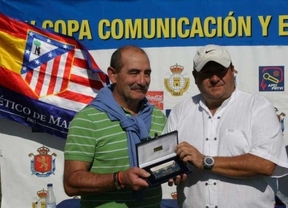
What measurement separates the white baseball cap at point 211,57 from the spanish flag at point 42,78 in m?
1.40

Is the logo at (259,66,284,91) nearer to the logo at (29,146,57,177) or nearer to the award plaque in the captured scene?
the award plaque

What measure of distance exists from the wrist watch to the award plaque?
0.27 ft

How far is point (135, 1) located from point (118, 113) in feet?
4.51

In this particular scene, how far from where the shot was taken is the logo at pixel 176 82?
12.5 ft

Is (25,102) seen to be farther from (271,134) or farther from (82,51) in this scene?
(271,134)

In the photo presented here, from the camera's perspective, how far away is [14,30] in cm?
389

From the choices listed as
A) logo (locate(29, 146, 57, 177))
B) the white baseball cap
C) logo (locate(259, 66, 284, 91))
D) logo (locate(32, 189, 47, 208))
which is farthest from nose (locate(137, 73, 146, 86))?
logo (locate(32, 189, 47, 208))

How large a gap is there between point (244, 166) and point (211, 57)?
0.49 meters

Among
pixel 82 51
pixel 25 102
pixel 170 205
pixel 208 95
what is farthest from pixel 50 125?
pixel 208 95

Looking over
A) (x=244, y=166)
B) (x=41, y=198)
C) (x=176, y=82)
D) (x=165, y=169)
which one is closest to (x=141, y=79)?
Answer: (x=165, y=169)

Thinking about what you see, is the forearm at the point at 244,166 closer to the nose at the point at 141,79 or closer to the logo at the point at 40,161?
the nose at the point at 141,79

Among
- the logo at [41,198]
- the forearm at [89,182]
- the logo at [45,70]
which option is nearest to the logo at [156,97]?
Result: the logo at [45,70]

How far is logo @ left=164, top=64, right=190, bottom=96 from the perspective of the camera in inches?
149

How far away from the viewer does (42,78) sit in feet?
12.8
